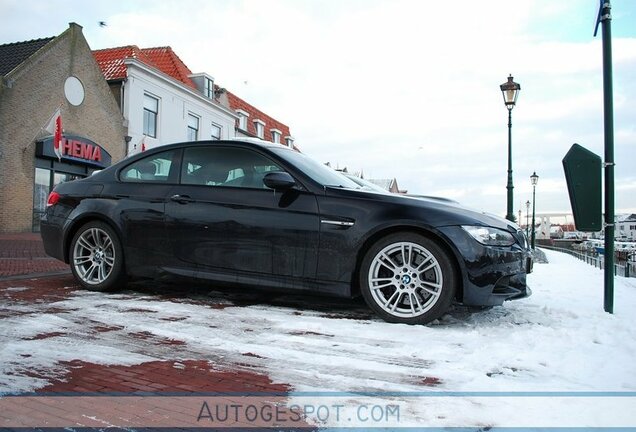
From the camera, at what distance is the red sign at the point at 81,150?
17.2m

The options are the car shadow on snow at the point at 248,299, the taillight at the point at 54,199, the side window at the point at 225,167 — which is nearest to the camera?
the car shadow on snow at the point at 248,299

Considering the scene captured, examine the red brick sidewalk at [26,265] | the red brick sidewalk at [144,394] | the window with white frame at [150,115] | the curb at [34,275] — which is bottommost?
the red brick sidewalk at [144,394]

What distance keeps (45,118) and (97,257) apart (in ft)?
47.3

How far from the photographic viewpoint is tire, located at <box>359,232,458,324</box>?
3.51 metres

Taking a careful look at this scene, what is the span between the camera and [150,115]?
862 inches

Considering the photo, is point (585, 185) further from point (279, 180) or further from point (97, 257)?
point (97, 257)

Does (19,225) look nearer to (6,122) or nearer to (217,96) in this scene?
(6,122)

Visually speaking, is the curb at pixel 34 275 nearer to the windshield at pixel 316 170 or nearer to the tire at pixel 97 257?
the tire at pixel 97 257

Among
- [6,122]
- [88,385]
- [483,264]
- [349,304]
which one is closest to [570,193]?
[483,264]

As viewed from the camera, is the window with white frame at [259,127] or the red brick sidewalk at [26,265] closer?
the red brick sidewalk at [26,265]

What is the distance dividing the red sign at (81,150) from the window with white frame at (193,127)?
6.32 metres

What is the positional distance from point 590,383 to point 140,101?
2142 cm

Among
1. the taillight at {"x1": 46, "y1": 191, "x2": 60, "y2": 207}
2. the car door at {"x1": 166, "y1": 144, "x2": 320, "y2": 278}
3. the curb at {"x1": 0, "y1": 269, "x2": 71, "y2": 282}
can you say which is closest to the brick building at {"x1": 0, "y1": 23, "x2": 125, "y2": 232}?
the curb at {"x1": 0, "y1": 269, "x2": 71, "y2": 282}

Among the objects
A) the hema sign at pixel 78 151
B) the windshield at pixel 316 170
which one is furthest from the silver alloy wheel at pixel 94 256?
the hema sign at pixel 78 151
